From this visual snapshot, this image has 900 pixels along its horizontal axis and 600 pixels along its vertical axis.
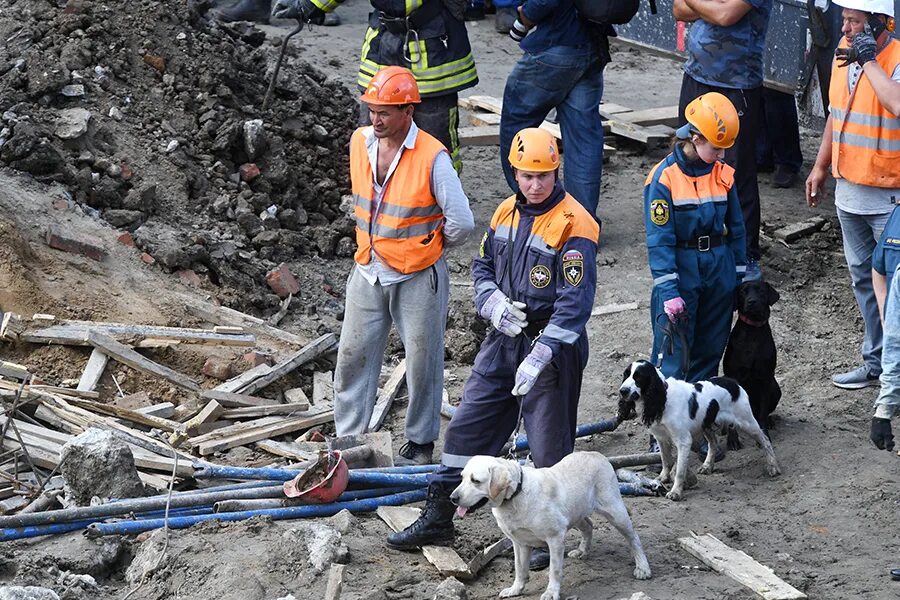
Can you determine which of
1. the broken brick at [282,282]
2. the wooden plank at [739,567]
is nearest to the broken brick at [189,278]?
the broken brick at [282,282]

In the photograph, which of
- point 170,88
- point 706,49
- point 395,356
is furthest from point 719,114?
point 170,88

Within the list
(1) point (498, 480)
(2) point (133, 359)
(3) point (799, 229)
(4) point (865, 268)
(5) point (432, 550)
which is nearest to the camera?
(1) point (498, 480)

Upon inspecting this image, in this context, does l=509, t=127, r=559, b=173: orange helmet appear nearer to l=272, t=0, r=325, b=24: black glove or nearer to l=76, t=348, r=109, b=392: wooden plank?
l=76, t=348, r=109, b=392: wooden plank

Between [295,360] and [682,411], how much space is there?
301cm

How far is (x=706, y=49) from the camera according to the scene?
10.1 m

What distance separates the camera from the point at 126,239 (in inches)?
404

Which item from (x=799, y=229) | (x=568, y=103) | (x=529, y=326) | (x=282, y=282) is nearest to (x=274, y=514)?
(x=529, y=326)

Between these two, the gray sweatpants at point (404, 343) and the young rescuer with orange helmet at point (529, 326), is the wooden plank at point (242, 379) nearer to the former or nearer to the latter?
the gray sweatpants at point (404, 343)

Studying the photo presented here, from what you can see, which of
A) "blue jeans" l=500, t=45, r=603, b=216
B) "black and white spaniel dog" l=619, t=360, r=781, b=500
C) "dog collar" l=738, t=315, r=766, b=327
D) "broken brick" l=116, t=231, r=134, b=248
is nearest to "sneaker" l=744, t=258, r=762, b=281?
"dog collar" l=738, t=315, r=766, b=327

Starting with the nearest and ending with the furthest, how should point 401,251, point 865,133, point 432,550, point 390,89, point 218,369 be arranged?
1. point 432,550
2. point 390,89
3. point 401,251
4. point 865,133
5. point 218,369

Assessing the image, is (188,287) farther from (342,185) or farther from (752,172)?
(752,172)

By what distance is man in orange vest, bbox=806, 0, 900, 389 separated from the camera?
26.9 ft

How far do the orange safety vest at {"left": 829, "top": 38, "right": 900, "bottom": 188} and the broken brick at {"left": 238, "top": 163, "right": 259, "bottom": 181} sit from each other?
5233mm

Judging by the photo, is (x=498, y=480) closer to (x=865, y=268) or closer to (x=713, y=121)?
(x=713, y=121)
